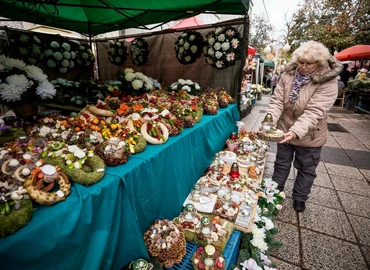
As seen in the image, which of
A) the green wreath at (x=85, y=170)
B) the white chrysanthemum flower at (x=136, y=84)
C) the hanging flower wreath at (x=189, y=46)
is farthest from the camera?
the hanging flower wreath at (x=189, y=46)

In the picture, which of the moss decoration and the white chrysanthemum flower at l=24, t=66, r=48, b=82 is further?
the white chrysanthemum flower at l=24, t=66, r=48, b=82

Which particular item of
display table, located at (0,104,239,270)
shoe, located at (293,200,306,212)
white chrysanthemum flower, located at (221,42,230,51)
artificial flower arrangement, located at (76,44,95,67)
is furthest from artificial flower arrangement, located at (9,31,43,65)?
shoe, located at (293,200,306,212)

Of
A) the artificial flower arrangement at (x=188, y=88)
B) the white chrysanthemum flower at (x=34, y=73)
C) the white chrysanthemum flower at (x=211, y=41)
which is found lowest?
the artificial flower arrangement at (x=188, y=88)

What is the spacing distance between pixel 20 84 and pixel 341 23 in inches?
609

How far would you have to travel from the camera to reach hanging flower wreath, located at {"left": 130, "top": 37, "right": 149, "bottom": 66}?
5.30 m

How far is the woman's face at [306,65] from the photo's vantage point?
6.25 ft

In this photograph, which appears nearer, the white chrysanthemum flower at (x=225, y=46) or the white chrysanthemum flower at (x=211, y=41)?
the white chrysanthemum flower at (x=225, y=46)

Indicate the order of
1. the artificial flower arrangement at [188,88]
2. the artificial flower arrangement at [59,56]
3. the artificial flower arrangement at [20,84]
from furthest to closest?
the artificial flower arrangement at [59,56]
the artificial flower arrangement at [188,88]
the artificial flower arrangement at [20,84]

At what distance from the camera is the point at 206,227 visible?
165 cm

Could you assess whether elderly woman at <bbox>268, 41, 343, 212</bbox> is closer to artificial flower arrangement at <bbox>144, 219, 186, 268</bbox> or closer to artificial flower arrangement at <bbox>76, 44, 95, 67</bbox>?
artificial flower arrangement at <bbox>144, 219, 186, 268</bbox>

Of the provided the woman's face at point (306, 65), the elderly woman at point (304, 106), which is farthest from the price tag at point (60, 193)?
the woman's face at point (306, 65)

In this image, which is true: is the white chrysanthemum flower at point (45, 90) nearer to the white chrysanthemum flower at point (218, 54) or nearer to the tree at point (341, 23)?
the white chrysanthemum flower at point (218, 54)

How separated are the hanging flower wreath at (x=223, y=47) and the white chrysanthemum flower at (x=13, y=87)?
3581 millimetres

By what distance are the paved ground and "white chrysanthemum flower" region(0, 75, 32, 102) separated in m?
2.72
